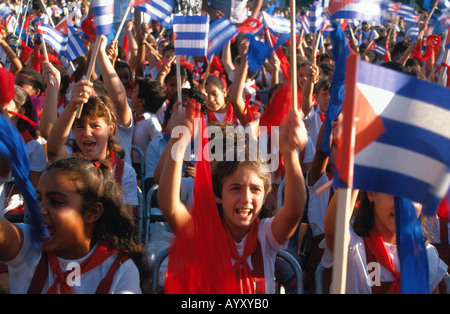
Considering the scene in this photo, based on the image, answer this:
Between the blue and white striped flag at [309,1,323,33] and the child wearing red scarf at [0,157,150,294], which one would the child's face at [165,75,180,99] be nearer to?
the blue and white striped flag at [309,1,323,33]

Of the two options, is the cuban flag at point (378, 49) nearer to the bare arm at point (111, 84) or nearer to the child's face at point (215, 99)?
the child's face at point (215, 99)

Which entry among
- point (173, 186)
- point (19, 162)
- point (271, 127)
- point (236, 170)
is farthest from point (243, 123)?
point (19, 162)

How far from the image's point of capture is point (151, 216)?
158 inches

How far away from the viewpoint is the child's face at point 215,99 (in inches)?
201

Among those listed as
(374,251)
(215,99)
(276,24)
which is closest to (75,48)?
(215,99)

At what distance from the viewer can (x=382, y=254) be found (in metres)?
2.46

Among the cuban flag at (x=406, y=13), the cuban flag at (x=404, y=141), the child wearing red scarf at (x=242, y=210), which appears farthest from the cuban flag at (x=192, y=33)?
the cuban flag at (x=406, y=13)

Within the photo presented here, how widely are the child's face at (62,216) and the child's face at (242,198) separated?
67cm

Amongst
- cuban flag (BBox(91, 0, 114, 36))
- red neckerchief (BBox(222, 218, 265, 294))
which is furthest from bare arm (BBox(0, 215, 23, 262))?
cuban flag (BBox(91, 0, 114, 36))

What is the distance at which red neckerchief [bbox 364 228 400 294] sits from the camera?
240 centimetres

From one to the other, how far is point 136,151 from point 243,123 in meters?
0.98

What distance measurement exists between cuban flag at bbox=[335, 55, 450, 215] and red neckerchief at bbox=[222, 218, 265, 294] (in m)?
0.83

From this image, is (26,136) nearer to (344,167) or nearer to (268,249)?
(268,249)

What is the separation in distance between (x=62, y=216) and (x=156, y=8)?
12.8ft
